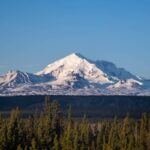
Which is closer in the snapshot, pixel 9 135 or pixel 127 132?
pixel 9 135

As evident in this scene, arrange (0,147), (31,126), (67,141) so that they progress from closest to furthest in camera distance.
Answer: (0,147) → (67,141) → (31,126)

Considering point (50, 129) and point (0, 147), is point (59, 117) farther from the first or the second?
point (0, 147)

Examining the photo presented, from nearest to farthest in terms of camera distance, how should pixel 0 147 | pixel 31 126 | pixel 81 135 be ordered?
pixel 0 147
pixel 81 135
pixel 31 126

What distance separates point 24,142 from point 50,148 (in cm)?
779

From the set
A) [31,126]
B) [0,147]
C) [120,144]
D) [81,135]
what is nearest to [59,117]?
[31,126]

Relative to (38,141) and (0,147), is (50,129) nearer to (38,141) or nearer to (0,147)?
(38,141)

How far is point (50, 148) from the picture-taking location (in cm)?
15500

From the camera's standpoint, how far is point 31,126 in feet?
604

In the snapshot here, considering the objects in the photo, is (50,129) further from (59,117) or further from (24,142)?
(24,142)

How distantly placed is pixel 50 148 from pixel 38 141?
6529 mm

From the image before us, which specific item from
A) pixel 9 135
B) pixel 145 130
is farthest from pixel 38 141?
pixel 145 130

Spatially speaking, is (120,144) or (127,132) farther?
(127,132)

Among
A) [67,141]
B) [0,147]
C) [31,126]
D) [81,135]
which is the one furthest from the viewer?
[31,126]

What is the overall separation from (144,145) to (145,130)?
26342 millimetres
